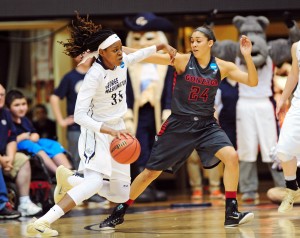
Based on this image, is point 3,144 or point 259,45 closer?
point 3,144

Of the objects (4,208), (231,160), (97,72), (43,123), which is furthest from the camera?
(43,123)

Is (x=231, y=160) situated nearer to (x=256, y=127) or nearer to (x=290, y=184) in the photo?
(x=290, y=184)

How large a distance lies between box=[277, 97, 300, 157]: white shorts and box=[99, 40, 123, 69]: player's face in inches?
68.1

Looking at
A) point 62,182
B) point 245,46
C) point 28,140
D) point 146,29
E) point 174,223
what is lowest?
point 174,223

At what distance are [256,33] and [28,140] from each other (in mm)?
2983

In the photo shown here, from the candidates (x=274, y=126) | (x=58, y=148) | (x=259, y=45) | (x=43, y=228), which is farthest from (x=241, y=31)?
(x=43, y=228)

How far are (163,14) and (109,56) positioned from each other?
12.7 feet

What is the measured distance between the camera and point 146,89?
11180mm

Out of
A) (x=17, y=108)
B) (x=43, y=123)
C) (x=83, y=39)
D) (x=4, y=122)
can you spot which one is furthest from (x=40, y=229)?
(x=43, y=123)

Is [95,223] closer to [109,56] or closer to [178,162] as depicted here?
[178,162]

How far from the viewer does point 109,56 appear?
301 inches

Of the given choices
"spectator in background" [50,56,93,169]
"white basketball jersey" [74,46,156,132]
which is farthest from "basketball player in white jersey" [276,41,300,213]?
"spectator in background" [50,56,93,169]

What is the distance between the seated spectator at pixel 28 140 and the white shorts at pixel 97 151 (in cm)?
279

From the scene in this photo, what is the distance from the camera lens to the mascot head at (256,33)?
1076 cm
